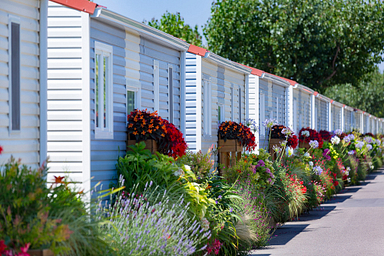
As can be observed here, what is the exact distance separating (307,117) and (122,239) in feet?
68.1

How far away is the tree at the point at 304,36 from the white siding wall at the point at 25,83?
2803cm

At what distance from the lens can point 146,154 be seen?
845cm

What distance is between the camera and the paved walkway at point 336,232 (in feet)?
31.3

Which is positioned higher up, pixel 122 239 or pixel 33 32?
pixel 33 32

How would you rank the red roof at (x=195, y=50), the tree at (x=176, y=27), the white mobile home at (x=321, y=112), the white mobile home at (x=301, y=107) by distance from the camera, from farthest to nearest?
the tree at (x=176, y=27) < the white mobile home at (x=321, y=112) < the white mobile home at (x=301, y=107) < the red roof at (x=195, y=50)

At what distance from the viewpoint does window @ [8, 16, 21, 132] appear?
20.3 ft

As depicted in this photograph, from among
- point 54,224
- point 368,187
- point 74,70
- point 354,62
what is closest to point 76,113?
point 74,70

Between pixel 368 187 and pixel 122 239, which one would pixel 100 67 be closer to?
pixel 122 239

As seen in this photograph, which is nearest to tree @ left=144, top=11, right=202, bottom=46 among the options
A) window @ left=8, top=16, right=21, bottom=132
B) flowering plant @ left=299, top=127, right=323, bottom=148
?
flowering plant @ left=299, top=127, right=323, bottom=148

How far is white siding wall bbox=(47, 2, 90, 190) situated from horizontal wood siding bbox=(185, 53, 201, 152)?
16.0 feet

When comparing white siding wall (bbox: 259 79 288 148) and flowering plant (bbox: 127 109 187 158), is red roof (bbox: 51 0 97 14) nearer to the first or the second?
flowering plant (bbox: 127 109 187 158)

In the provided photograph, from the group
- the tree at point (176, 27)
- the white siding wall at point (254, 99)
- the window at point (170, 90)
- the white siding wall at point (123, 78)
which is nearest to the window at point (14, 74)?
the white siding wall at point (123, 78)

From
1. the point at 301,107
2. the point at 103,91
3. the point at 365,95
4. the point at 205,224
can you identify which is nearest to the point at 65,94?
the point at 103,91

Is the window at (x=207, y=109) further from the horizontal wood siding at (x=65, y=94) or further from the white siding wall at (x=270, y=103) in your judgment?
the horizontal wood siding at (x=65, y=94)
